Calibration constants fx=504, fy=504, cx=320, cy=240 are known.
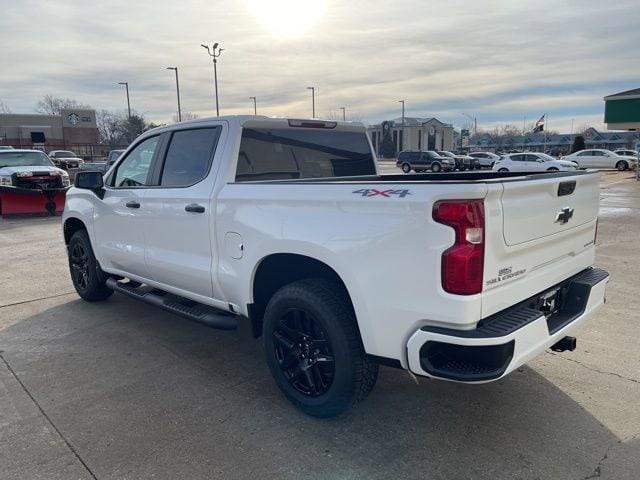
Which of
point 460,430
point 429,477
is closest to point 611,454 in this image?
point 460,430

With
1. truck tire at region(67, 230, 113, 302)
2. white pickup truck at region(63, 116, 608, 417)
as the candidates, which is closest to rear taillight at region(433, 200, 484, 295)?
white pickup truck at region(63, 116, 608, 417)

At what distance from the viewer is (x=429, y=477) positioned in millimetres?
2719

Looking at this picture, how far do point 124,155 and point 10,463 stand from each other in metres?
3.11

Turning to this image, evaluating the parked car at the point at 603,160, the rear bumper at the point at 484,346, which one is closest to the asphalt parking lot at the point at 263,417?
the rear bumper at the point at 484,346

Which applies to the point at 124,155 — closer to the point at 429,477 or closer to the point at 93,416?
the point at 93,416

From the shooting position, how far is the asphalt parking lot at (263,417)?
2840mm

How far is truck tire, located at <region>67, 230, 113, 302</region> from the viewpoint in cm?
570

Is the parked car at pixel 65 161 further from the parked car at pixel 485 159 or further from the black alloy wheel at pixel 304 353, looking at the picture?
the black alloy wheel at pixel 304 353

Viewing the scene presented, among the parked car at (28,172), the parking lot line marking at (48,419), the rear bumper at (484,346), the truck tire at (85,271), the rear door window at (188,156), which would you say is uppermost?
the rear door window at (188,156)

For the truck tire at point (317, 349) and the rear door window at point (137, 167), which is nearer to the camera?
the truck tire at point (317, 349)

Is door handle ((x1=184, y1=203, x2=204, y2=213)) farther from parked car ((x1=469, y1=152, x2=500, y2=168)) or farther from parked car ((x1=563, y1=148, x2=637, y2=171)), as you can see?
parked car ((x1=469, y1=152, x2=500, y2=168))

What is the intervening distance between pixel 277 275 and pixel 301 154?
1225 millimetres

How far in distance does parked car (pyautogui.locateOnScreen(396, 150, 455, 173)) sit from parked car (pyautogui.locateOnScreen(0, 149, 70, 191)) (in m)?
30.7

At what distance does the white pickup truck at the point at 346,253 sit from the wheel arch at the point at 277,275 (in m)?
0.01
